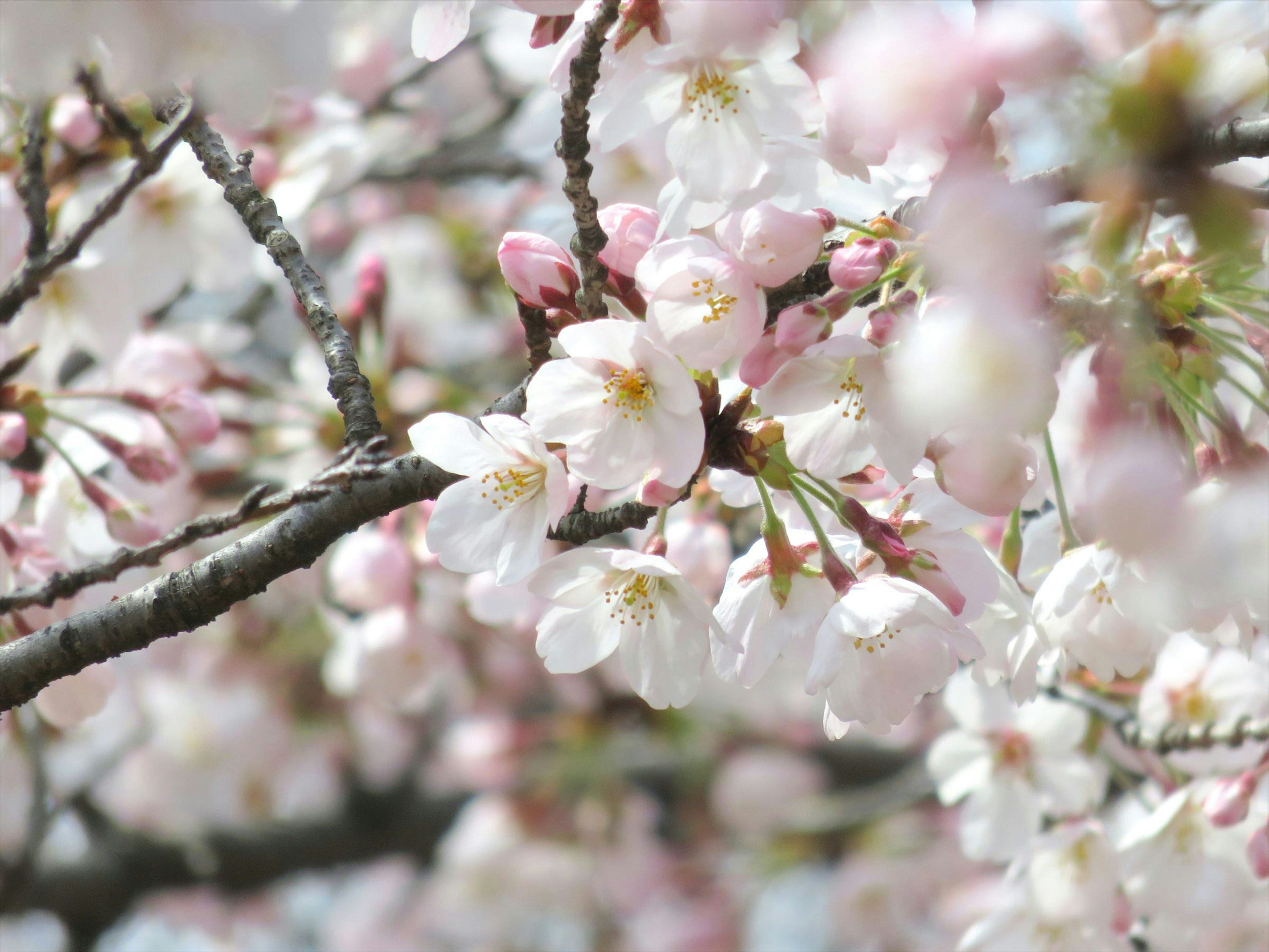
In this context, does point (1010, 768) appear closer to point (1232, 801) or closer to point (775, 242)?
point (1232, 801)

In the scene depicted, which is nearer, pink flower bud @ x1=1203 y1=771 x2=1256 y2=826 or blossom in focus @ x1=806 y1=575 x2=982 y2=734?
blossom in focus @ x1=806 y1=575 x2=982 y2=734

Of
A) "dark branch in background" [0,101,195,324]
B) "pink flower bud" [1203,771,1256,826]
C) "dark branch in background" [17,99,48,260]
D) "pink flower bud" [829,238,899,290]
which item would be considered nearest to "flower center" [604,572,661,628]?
"pink flower bud" [829,238,899,290]

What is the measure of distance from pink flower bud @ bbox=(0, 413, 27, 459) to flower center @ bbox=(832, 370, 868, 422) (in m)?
1.09

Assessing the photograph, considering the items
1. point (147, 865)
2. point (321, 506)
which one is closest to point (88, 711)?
point (321, 506)

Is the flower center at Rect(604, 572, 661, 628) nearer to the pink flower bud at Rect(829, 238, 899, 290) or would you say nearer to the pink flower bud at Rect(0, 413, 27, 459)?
the pink flower bud at Rect(829, 238, 899, 290)

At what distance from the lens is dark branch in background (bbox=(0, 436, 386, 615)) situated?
92 cm

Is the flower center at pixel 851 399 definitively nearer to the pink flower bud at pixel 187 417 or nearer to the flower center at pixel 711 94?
the flower center at pixel 711 94

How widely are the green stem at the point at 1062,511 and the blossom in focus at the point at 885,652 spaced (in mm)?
282

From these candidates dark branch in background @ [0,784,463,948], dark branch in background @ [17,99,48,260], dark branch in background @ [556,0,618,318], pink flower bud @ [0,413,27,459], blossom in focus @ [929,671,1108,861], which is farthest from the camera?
dark branch in background @ [0,784,463,948]

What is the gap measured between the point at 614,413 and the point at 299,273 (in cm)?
39

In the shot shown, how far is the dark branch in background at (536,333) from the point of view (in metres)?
1.10

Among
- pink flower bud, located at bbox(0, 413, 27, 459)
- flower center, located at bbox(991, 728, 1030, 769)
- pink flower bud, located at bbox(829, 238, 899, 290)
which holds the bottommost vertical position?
flower center, located at bbox(991, 728, 1030, 769)

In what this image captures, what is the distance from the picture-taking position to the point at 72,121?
5.81ft

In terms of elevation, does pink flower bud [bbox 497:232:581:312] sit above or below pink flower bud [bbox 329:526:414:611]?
above
